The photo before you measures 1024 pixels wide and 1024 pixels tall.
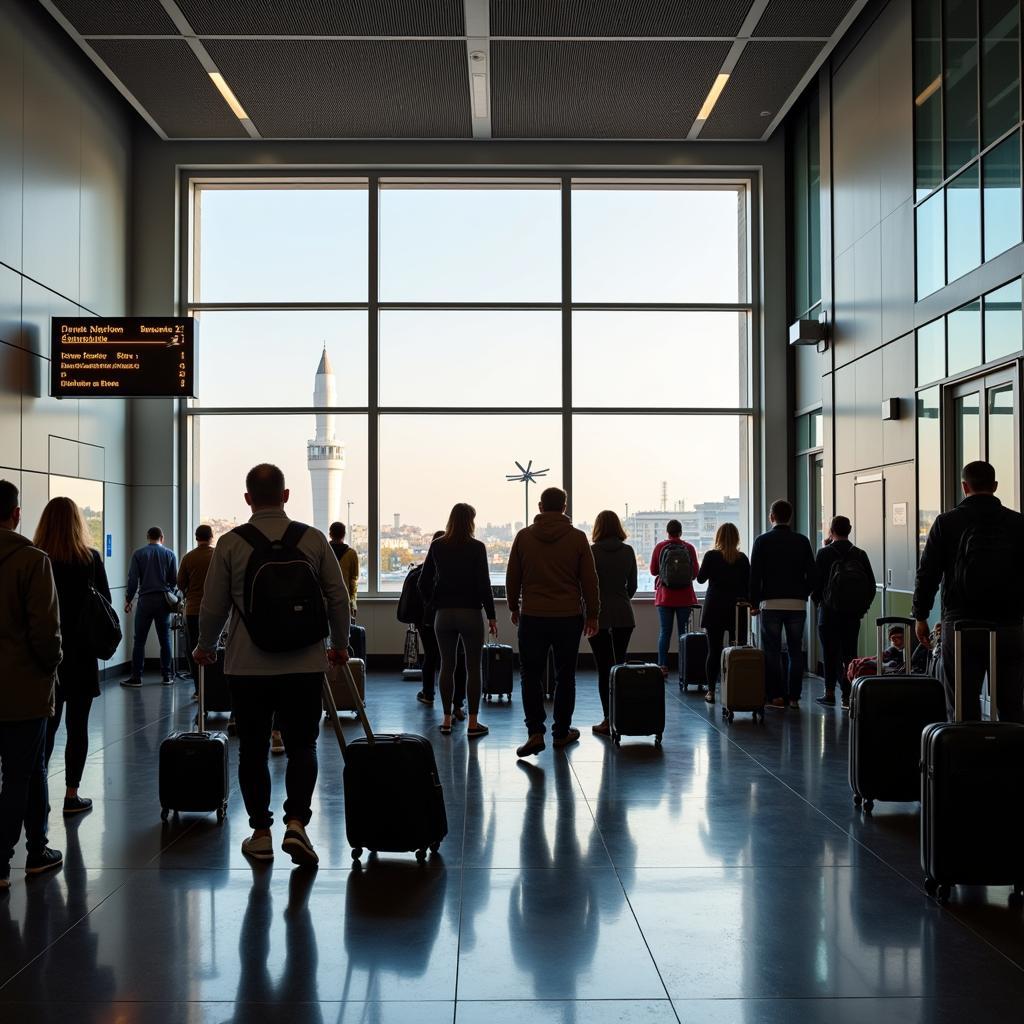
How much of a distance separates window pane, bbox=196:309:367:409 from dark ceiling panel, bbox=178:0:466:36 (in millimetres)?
4068

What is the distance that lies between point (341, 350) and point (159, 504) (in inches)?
119

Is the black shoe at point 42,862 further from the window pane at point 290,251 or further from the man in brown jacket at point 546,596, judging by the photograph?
the window pane at point 290,251

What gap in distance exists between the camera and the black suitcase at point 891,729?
222 inches

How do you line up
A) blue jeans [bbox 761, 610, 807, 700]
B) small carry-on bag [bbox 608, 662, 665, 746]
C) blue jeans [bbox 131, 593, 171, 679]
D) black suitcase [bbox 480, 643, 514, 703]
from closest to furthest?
1. small carry-on bag [bbox 608, 662, 665, 746]
2. blue jeans [bbox 761, 610, 807, 700]
3. black suitcase [bbox 480, 643, 514, 703]
4. blue jeans [bbox 131, 593, 171, 679]

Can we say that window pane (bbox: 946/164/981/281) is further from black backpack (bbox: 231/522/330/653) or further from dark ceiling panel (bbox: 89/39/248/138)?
dark ceiling panel (bbox: 89/39/248/138)

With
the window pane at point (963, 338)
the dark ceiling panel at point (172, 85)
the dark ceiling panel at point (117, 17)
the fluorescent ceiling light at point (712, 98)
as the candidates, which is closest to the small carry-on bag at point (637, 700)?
the window pane at point (963, 338)

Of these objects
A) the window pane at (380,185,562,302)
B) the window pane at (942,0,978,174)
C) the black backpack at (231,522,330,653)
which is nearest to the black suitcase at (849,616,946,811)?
the black backpack at (231,522,330,653)

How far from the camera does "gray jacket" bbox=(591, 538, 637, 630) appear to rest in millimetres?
8391

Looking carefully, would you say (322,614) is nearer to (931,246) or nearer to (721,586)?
(721,586)

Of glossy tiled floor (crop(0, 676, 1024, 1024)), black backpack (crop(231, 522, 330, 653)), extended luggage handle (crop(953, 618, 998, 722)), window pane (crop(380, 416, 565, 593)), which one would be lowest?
glossy tiled floor (crop(0, 676, 1024, 1024))

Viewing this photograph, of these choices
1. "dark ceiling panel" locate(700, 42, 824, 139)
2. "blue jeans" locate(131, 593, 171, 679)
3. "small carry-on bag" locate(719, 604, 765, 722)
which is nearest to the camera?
"small carry-on bag" locate(719, 604, 765, 722)

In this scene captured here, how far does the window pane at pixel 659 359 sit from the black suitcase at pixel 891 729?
8.93 m

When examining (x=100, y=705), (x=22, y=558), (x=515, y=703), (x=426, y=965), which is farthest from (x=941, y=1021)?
(x=100, y=705)

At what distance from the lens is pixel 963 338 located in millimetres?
8695
